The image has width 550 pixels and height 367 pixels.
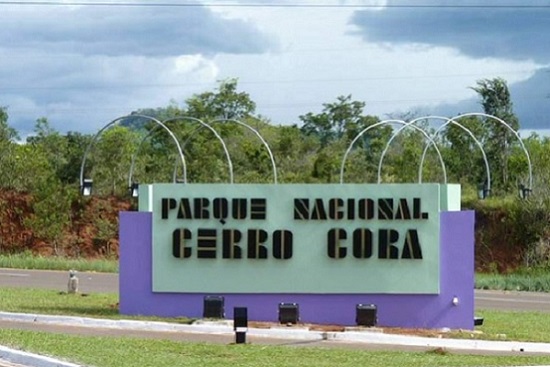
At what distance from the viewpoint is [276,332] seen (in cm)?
2017

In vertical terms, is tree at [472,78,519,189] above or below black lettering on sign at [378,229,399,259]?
above

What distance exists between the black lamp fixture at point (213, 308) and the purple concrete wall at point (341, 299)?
0.69m

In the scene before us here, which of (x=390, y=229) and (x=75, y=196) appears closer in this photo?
(x=390, y=229)

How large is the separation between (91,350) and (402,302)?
839 cm

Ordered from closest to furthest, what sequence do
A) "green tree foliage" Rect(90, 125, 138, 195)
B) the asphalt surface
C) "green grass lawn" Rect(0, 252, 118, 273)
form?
the asphalt surface, "green grass lawn" Rect(0, 252, 118, 273), "green tree foliage" Rect(90, 125, 138, 195)

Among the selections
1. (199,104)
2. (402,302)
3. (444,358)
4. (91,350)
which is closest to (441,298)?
(402,302)

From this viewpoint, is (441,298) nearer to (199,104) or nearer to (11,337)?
(11,337)

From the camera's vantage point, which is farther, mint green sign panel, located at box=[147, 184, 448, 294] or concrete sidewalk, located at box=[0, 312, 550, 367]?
mint green sign panel, located at box=[147, 184, 448, 294]

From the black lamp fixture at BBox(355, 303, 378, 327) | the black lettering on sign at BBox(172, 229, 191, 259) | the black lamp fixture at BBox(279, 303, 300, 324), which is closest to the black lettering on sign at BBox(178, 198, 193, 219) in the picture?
the black lettering on sign at BBox(172, 229, 191, 259)

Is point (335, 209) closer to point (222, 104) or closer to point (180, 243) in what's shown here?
point (180, 243)

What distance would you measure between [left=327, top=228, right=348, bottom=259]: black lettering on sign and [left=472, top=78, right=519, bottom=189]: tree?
29.6 metres

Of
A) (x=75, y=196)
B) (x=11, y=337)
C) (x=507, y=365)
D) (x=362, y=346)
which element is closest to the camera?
(x=507, y=365)

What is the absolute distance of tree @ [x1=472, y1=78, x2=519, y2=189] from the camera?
54.5 meters

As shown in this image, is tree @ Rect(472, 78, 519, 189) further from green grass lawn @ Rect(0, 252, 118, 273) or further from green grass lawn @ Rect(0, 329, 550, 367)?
green grass lawn @ Rect(0, 329, 550, 367)
